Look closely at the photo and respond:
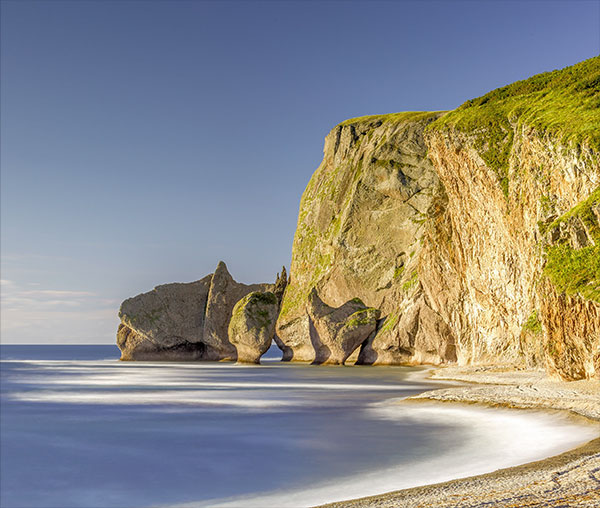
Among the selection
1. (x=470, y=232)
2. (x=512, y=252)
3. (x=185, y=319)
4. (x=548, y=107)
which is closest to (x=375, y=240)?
(x=470, y=232)

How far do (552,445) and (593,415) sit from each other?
362cm

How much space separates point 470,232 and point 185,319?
4248 cm

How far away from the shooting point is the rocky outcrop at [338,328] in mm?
62625

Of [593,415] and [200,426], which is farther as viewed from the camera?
[200,426]

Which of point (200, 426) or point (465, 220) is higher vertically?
point (465, 220)

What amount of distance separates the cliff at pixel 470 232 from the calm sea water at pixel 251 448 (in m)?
8.82

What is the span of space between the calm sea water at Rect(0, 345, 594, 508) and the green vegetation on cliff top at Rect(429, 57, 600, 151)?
49.8 feet

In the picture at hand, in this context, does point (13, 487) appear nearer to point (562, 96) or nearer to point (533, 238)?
point (533, 238)

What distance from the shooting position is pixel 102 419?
2381 cm

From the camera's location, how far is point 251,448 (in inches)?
674

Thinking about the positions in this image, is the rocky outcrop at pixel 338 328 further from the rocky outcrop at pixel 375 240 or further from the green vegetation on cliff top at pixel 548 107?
the green vegetation on cliff top at pixel 548 107

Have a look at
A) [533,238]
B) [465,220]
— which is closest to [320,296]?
[465,220]

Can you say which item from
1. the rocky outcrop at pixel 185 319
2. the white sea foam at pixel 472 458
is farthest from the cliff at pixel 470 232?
the rocky outcrop at pixel 185 319

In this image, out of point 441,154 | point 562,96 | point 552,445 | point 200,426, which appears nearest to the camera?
point 552,445
